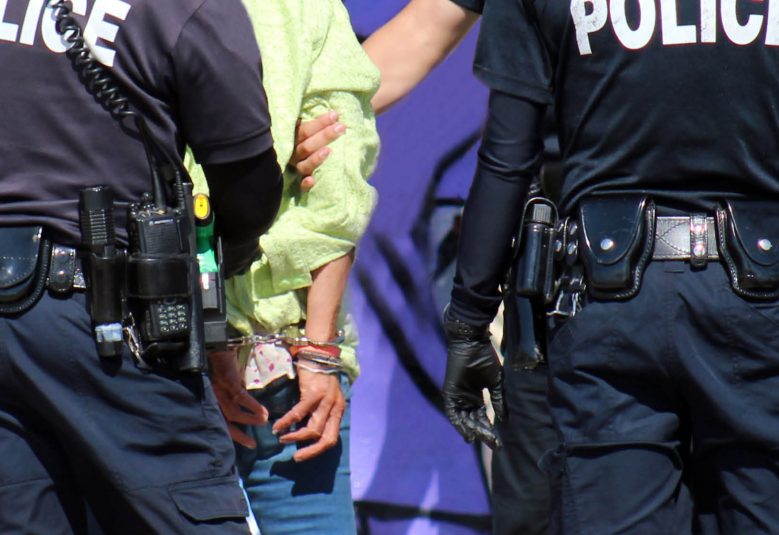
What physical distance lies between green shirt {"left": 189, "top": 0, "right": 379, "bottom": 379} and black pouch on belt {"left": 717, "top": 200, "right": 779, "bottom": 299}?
0.90 meters

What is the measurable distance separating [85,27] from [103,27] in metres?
0.03

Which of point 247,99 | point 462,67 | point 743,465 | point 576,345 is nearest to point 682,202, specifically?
point 576,345

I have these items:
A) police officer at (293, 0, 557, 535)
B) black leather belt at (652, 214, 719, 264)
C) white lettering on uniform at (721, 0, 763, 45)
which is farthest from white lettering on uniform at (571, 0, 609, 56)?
police officer at (293, 0, 557, 535)

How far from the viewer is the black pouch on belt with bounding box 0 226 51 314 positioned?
96.4 inches

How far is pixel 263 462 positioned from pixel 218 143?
33.1 inches

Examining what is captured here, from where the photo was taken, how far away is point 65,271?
248cm

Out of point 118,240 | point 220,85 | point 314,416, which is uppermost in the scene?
point 220,85

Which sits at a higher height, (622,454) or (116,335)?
(116,335)

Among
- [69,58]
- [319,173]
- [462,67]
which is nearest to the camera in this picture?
[69,58]

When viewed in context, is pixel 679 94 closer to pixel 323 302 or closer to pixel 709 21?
pixel 709 21

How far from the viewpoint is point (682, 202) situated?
2.57 meters

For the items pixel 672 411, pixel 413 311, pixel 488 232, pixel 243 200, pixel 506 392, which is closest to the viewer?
pixel 672 411

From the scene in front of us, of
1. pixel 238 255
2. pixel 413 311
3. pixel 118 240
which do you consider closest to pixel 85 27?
pixel 118 240

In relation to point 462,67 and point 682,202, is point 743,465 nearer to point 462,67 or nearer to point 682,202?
point 682,202
